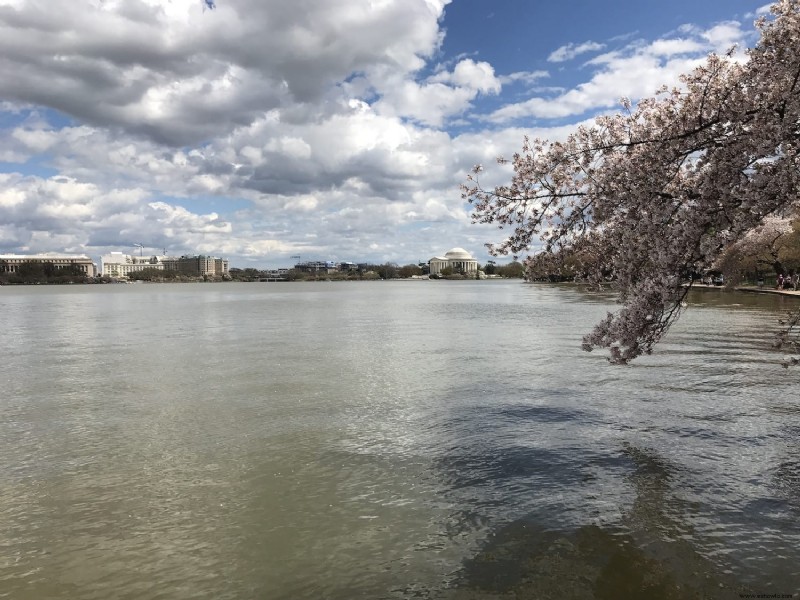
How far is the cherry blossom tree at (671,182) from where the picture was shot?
881 centimetres

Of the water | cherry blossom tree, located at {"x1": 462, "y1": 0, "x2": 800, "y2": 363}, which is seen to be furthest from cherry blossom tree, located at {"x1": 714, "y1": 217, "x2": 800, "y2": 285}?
cherry blossom tree, located at {"x1": 462, "y1": 0, "x2": 800, "y2": 363}

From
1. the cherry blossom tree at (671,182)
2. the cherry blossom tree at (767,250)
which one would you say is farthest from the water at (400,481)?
the cherry blossom tree at (767,250)

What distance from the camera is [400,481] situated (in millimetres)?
11297

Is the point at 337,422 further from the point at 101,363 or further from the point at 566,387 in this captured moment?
the point at 101,363

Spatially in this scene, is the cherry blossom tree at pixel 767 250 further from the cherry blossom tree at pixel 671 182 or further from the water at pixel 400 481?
the cherry blossom tree at pixel 671 182

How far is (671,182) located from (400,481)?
7.43m

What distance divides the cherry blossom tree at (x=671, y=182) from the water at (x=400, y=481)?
3.03m

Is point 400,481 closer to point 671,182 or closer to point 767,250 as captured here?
point 671,182

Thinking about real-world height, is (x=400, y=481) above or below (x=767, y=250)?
below

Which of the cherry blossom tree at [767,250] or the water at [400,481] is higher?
the cherry blossom tree at [767,250]

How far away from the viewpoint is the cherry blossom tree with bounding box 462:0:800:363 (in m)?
8.81

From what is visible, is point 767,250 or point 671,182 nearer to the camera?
point 671,182

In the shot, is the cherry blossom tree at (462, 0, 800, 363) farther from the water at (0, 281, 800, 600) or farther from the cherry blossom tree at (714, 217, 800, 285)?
the cherry blossom tree at (714, 217, 800, 285)

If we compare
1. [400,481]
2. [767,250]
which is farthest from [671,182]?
[767,250]
